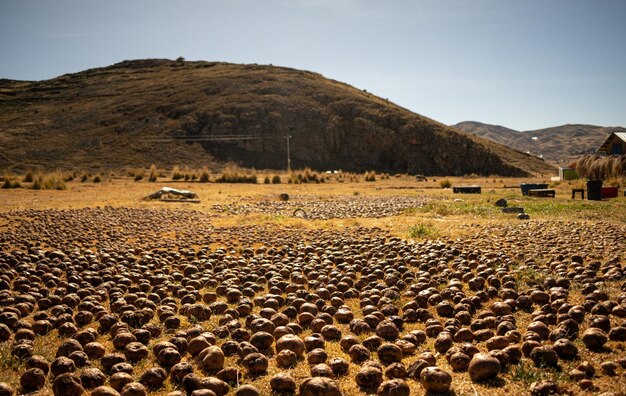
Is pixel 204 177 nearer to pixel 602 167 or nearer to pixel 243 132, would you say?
pixel 602 167

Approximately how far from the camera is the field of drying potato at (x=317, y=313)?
357 cm

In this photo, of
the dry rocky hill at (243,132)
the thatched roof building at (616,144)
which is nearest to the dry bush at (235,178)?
the dry rocky hill at (243,132)

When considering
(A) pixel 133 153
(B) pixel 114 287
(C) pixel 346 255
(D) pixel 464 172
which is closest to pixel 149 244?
(B) pixel 114 287

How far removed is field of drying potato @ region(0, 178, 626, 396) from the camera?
357 cm

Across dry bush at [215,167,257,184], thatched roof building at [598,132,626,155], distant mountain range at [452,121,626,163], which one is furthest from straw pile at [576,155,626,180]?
distant mountain range at [452,121,626,163]

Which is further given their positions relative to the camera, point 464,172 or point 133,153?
point 464,172

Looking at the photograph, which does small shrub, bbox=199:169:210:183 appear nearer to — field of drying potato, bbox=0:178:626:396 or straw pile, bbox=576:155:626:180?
field of drying potato, bbox=0:178:626:396

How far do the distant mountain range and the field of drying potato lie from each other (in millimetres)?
132791

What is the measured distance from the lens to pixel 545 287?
616 centimetres

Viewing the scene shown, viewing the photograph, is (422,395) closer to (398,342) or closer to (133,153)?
(398,342)

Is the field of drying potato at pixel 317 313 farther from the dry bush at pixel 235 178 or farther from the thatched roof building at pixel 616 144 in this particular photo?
the thatched roof building at pixel 616 144

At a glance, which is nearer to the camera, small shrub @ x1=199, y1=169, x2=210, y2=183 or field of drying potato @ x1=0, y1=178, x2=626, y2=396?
field of drying potato @ x1=0, y1=178, x2=626, y2=396

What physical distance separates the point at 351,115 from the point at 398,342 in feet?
209

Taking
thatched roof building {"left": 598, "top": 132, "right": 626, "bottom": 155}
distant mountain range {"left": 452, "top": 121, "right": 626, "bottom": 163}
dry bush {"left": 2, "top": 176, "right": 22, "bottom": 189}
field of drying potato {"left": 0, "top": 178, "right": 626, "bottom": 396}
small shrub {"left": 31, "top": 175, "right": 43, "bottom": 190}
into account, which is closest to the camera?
field of drying potato {"left": 0, "top": 178, "right": 626, "bottom": 396}
